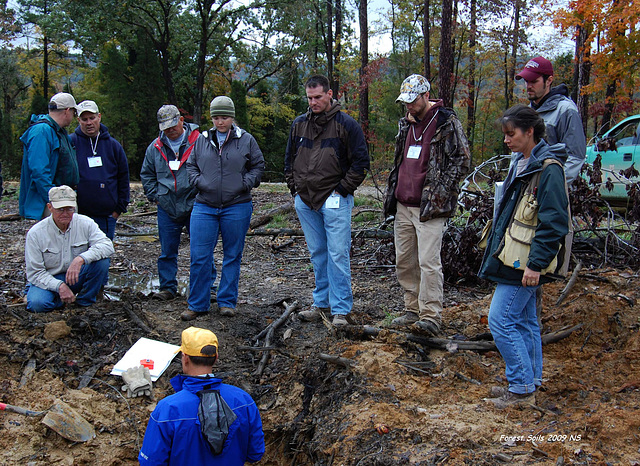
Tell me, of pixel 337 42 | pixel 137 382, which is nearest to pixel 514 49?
pixel 337 42

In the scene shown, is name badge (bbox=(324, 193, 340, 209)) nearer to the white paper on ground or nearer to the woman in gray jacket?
the woman in gray jacket

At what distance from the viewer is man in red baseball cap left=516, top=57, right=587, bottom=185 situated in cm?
368

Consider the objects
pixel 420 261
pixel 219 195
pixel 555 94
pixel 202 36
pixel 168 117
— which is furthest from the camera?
pixel 202 36

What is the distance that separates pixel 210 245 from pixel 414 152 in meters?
2.18

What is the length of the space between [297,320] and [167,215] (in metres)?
1.81

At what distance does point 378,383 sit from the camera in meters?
3.71

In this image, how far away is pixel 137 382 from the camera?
401cm

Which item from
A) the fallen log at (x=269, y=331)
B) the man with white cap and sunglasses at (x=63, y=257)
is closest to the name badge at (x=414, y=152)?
the fallen log at (x=269, y=331)

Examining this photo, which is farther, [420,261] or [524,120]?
[420,261]

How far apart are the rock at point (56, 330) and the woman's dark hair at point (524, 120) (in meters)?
3.93

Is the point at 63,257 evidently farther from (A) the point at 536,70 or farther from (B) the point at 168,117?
(A) the point at 536,70

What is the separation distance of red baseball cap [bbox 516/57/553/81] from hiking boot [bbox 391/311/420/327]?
2217 mm

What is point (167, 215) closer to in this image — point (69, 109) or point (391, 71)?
point (69, 109)

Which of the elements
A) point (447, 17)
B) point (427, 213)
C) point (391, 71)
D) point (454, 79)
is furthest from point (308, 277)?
point (391, 71)
